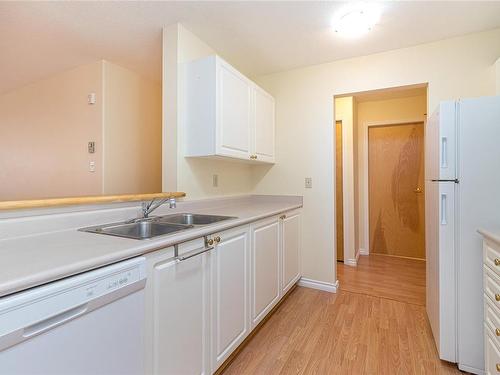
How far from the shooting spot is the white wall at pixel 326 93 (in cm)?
206

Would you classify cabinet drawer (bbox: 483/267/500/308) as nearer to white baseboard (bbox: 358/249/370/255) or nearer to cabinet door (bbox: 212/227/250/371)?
cabinet door (bbox: 212/227/250/371)

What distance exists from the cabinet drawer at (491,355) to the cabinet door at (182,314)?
1345 mm

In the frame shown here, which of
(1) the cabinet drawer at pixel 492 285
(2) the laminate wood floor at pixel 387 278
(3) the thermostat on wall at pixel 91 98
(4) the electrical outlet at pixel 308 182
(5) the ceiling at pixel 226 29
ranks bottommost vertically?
(2) the laminate wood floor at pixel 387 278

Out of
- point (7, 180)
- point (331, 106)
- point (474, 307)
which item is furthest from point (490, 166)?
point (7, 180)

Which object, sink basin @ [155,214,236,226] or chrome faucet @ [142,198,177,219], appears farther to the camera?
sink basin @ [155,214,236,226]

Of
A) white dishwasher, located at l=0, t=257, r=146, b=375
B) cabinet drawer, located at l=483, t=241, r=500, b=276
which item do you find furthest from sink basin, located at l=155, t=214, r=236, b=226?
cabinet drawer, located at l=483, t=241, r=500, b=276

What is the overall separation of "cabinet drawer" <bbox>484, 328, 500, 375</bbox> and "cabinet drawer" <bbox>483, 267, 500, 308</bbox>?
7.4 inches

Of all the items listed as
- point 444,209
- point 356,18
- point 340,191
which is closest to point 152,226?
point 444,209

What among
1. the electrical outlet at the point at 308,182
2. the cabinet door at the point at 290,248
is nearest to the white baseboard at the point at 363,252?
the cabinet door at the point at 290,248

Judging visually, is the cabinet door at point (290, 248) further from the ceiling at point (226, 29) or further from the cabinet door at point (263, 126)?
the ceiling at point (226, 29)

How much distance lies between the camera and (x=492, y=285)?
1.26 m

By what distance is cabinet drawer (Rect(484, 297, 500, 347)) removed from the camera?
120cm

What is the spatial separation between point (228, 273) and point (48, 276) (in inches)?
35.7

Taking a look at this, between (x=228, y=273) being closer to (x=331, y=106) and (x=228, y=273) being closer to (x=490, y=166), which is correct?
(x=490, y=166)
